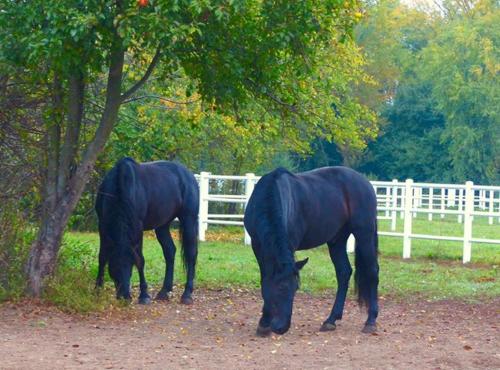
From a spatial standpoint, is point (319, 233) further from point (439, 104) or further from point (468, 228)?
point (439, 104)

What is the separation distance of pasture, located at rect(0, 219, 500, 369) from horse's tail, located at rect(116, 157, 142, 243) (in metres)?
0.69

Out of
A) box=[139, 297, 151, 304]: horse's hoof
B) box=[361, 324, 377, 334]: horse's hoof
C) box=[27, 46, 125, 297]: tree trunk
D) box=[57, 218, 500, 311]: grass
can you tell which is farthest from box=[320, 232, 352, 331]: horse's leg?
box=[27, 46, 125, 297]: tree trunk

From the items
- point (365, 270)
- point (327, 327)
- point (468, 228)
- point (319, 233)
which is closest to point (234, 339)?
point (327, 327)

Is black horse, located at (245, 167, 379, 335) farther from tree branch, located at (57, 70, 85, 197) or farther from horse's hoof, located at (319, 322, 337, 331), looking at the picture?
tree branch, located at (57, 70, 85, 197)

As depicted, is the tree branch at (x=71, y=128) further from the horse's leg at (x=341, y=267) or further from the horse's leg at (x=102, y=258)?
the horse's leg at (x=341, y=267)

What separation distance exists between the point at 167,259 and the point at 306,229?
287 centimetres

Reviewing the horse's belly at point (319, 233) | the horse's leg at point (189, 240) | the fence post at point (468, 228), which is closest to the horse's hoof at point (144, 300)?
the horse's leg at point (189, 240)

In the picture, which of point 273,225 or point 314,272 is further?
point 314,272

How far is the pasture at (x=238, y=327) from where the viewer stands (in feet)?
26.0

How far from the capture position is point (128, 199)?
34.8 feet

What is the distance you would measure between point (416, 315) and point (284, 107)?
9.13 ft

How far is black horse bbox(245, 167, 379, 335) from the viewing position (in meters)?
8.80

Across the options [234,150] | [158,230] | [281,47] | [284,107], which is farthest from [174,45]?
[234,150]

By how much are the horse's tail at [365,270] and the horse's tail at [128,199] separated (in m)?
2.47
